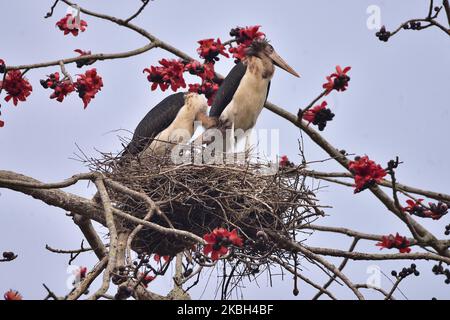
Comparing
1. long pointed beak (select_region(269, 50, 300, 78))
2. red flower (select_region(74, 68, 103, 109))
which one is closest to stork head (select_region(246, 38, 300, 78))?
long pointed beak (select_region(269, 50, 300, 78))

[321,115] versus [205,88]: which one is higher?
[205,88]

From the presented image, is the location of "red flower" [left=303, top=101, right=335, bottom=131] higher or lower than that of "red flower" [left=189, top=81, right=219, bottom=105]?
lower

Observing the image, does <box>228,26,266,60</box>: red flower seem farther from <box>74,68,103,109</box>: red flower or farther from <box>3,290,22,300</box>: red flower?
<box>3,290,22,300</box>: red flower

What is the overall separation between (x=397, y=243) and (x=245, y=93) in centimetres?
288

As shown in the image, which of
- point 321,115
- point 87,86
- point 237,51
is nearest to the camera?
point 321,115

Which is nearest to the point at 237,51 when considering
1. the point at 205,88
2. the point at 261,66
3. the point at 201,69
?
the point at 201,69

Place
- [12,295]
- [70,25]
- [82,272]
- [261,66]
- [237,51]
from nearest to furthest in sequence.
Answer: [12,295] < [82,272] < [70,25] < [237,51] < [261,66]

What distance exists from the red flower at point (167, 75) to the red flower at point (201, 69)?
81 millimetres

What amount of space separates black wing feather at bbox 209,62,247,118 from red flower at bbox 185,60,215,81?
28.1 inches

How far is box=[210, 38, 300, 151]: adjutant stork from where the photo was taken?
33.9ft

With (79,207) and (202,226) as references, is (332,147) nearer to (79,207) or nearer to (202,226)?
(202,226)

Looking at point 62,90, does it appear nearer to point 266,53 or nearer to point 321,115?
point 321,115

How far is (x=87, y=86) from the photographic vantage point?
8250 mm
